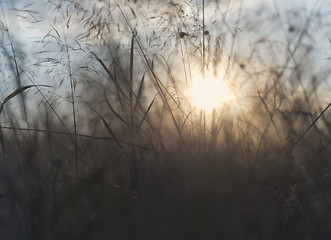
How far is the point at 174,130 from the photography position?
139 cm

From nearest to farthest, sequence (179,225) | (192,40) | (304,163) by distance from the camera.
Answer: (179,225), (304,163), (192,40)

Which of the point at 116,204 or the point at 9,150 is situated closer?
the point at 116,204

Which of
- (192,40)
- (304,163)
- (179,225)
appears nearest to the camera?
(179,225)

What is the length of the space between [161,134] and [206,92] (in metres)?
0.25

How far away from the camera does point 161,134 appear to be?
1370mm

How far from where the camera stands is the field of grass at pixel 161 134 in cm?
117

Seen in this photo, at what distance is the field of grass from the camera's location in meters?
1.17

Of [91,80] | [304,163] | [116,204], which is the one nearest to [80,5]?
[91,80]

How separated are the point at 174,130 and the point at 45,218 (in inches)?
22.6

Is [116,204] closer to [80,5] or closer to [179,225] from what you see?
[179,225]

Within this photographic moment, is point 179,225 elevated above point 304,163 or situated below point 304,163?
below

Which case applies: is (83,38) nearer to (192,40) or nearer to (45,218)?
(192,40)

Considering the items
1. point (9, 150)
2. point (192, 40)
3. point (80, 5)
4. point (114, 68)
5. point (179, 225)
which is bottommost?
point (179, 225)

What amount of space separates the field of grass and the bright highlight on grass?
0.08 ft
